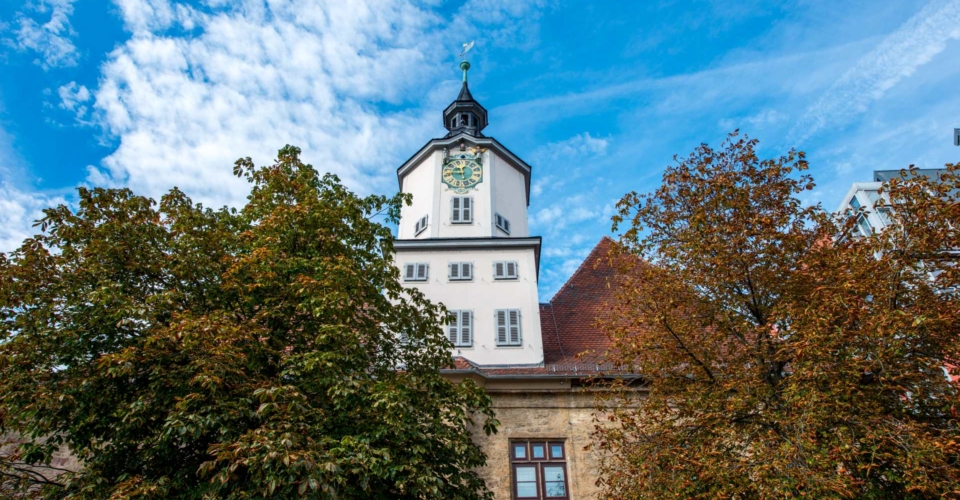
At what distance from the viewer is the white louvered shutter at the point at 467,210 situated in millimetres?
18453

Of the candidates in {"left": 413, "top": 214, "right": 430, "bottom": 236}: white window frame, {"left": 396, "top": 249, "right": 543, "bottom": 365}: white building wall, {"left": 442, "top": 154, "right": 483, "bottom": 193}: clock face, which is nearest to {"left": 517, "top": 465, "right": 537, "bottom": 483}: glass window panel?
{"left": 396, "top": 249, "right": 543, "bottom": 365}: white building wall

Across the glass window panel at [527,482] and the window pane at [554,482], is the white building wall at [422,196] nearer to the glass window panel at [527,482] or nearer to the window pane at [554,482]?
the glass window panel at [527,482]

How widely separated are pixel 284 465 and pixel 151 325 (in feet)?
9.06

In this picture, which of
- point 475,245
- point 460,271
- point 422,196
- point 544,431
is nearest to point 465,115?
point 422,196

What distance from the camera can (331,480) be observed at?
257 inches

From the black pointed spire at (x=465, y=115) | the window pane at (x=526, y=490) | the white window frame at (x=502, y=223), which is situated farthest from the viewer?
the black pointed spire at (x=465, y=115)

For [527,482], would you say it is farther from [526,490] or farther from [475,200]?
[475,200]

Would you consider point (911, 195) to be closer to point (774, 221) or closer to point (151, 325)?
point (774, 221)

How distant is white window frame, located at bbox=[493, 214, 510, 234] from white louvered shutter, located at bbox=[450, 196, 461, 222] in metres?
1.08

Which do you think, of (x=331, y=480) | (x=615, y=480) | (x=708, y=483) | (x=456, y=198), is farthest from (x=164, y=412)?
(x=456, y=198)

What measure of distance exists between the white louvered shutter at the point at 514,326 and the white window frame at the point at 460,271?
1.55m

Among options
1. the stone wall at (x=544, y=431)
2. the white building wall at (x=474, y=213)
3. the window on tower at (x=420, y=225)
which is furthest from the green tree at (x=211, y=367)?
the window on tower at (x=420, y=225)

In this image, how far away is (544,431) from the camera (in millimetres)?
13570

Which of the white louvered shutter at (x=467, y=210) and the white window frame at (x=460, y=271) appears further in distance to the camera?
the white louvered shutter at (x=467, y=210)
